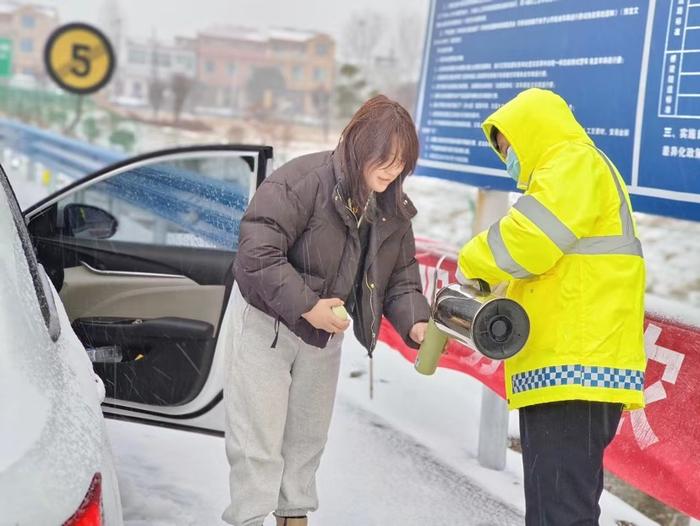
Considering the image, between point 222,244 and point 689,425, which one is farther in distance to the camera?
point 222,244

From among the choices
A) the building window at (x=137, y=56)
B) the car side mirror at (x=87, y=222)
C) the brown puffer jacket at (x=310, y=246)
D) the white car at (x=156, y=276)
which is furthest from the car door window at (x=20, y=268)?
the building window at (x=137, y=56)

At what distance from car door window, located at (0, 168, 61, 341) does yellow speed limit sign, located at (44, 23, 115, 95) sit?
15.3m

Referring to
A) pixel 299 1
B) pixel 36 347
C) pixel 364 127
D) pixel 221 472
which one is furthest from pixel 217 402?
pixel 299 1

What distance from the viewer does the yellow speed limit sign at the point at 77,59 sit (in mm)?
16703

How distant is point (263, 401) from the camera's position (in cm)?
291

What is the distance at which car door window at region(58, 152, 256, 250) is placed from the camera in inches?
150

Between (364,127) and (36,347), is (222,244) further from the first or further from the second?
(36,347)

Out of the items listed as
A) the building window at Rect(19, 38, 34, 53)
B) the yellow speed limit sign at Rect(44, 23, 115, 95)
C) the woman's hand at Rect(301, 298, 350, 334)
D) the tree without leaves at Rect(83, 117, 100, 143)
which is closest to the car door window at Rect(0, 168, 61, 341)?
the woman's hand at Rect(301, 298, 350, 334)

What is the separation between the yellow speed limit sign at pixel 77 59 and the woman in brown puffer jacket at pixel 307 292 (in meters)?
15.0

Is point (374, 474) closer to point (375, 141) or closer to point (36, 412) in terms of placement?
point (375, 141)

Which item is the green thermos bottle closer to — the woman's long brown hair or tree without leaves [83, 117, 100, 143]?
the woman's long brown hair

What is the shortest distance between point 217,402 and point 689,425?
73.6 inches

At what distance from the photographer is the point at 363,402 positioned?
5.50m

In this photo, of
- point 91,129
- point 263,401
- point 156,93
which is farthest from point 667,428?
point 156,93
